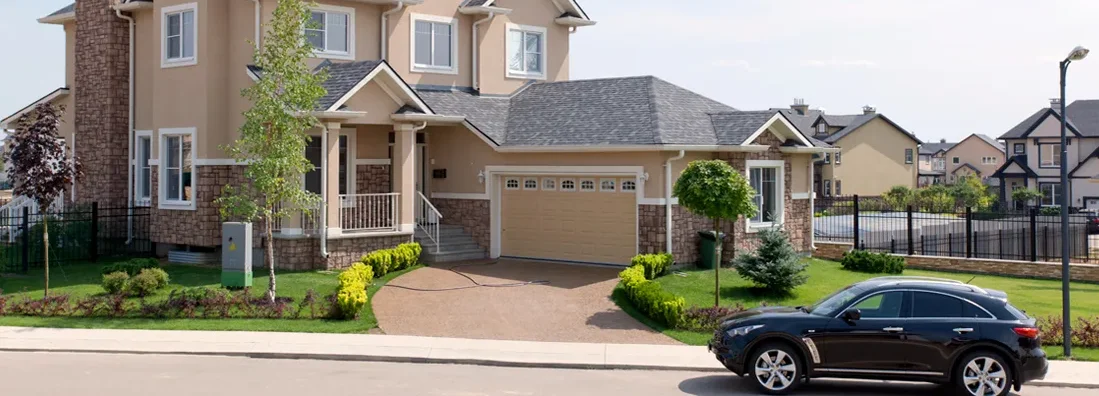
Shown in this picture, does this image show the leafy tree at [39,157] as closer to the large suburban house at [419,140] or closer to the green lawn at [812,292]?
the large suburban house at [419,140]

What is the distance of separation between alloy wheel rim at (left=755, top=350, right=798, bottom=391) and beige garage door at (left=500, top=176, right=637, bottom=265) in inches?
406

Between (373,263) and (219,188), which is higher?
(219,188)

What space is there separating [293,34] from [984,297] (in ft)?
41.4

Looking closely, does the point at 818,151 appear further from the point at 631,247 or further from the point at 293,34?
the point at 293,34

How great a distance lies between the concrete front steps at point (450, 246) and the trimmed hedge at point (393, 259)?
0.32 m

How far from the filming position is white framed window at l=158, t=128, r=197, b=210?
23.3 meters

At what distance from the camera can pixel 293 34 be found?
59.3ft

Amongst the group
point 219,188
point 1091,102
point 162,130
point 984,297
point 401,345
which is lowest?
point 401,345

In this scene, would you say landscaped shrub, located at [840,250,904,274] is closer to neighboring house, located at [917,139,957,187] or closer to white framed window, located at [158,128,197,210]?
white framed window, located at [158,128,197,210]

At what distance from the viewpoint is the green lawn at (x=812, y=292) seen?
18484 mm

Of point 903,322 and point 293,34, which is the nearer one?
point 903,322

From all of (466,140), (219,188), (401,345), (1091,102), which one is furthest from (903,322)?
(1091,102)

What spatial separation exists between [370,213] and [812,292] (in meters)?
10.5

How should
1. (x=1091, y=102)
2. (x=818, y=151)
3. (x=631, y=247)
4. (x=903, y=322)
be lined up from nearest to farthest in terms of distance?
(x=903, y=322), (x=631, y=247), (x=818, y=151), (x=1091, y=102)
